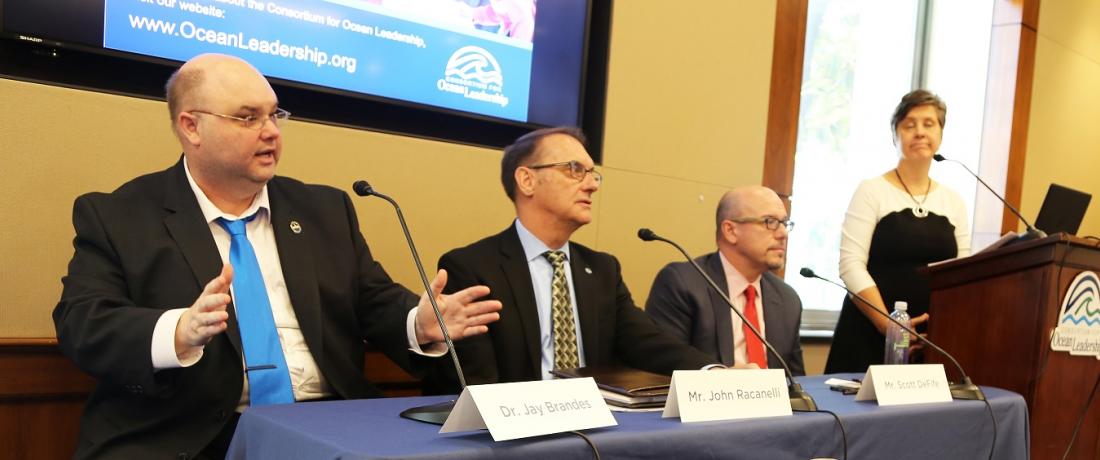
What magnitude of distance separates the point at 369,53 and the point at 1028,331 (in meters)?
2.15

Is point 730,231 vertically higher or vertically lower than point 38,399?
higher

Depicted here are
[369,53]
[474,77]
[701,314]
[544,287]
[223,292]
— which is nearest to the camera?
[223,292]

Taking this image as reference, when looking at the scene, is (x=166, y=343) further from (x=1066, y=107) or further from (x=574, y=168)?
(x=1066, y=107)

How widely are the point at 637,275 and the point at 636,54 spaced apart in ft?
2.99

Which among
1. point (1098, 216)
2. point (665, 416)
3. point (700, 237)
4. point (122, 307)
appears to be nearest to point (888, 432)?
point (665, 416)

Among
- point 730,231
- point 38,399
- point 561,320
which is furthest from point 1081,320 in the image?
point 38,399

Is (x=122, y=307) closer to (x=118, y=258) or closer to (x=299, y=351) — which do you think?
(x=118, y=258)

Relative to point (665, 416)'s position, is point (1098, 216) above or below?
above

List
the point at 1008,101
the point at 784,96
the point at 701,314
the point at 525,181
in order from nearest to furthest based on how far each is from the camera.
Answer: the point at 525,181, the point at 701,314, the point at 784,96, the point at 1008,101

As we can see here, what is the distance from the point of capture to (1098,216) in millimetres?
7270

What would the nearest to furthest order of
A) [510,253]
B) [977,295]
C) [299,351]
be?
1. [299,351]
2. [510,253]
3. [977,295]

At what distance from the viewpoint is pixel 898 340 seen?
3.36 meters

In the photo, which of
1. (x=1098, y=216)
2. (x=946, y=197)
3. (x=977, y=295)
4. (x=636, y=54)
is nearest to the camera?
(x=977, y=295)

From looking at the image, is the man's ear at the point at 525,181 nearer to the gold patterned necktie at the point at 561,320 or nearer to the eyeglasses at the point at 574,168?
the eyeglasses at the point at 574,168
